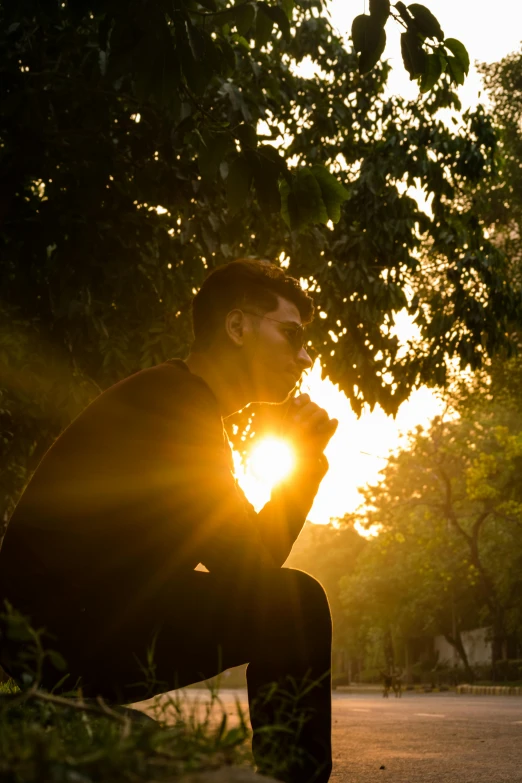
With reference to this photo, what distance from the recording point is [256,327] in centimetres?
341

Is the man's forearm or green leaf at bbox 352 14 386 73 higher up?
green leaf at bbox 352 14 386 73

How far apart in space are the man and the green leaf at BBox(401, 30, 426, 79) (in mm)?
1338

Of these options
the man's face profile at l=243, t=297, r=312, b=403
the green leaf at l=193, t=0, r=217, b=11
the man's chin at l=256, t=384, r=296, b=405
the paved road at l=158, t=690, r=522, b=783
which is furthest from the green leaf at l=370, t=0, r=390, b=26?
the paved road at l=158, t=690, r=522, b=783

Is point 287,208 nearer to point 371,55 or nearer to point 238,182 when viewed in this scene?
point 238,182

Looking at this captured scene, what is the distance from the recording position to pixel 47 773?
1101 mm

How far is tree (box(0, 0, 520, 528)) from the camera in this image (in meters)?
3.93

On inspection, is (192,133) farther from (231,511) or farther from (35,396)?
(35,396)

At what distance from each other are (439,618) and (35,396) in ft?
170

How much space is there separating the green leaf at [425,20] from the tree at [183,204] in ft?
2.14

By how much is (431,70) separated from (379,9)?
1.02ft

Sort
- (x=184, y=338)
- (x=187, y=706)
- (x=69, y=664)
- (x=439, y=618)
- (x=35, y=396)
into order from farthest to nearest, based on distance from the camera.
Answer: (x=439, y=618) < (x=184, y=338) < (x=35, y=396) < (x=69, y=664) < (x=187, y=706)

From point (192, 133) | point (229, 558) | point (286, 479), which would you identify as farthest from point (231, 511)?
point (192, 133)

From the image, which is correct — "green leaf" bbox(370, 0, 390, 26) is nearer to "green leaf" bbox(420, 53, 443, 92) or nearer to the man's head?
"green leaf" bbox(420, 53, 443, 92)

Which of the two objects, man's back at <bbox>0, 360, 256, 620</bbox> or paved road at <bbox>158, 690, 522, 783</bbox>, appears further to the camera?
paved road at <bbox>158, 690, 522, 783</bbox>
